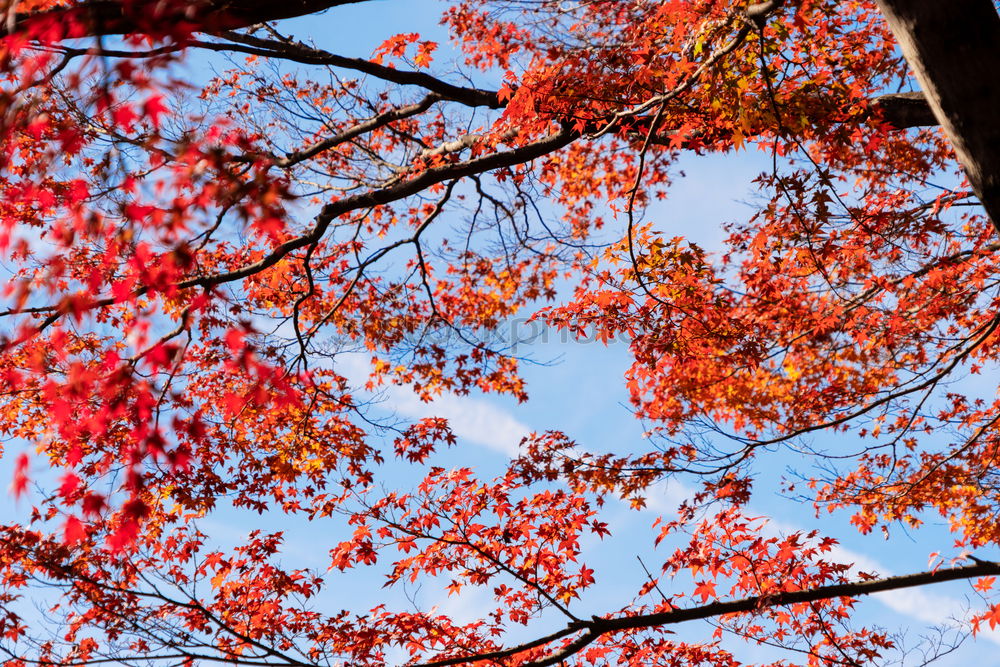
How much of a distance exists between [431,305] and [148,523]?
416 centimetres

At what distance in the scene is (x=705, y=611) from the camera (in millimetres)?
5039

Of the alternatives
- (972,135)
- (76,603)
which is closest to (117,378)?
(76,603)

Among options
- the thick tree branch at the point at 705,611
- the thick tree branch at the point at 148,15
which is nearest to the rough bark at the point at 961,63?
the thick tree branch at the point at 705,611

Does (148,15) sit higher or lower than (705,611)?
higher

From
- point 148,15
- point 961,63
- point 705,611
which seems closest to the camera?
point 961,63

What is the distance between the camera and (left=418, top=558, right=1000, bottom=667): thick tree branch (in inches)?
194

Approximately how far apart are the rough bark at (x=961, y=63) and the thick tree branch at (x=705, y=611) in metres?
2.81

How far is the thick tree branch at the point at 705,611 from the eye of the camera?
4.92 metres

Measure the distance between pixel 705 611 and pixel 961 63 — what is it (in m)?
3.78

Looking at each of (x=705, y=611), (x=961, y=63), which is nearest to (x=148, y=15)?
(x=961, y=63)

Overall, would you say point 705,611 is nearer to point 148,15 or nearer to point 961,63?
point 961,63

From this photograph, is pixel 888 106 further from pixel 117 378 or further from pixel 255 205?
pixel 117 378

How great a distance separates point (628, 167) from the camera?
461 inches

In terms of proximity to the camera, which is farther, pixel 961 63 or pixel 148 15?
pixel 148 15
